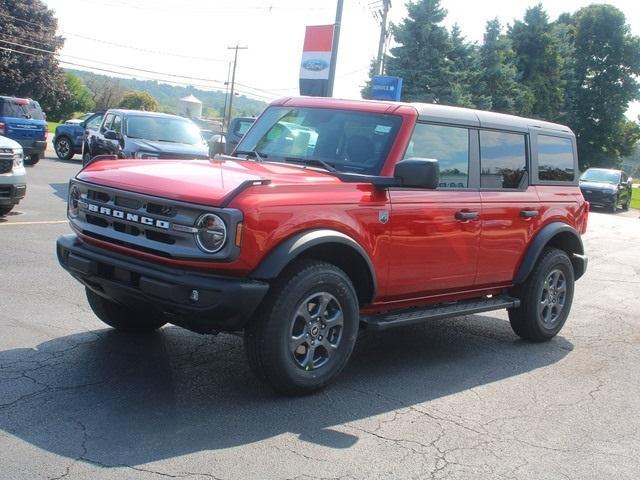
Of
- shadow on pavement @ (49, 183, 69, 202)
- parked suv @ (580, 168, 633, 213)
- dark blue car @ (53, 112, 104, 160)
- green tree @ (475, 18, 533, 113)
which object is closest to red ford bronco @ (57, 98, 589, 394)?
shadow on pavement @ (49, 183, 69, 202)

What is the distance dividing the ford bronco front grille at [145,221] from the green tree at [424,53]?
35789 mm

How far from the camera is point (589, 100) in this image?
60.2 metres

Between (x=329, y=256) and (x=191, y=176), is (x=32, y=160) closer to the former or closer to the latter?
(x=191, y=176)

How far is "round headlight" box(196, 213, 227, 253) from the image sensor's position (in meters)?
4.37

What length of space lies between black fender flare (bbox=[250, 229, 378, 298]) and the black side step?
643 mm

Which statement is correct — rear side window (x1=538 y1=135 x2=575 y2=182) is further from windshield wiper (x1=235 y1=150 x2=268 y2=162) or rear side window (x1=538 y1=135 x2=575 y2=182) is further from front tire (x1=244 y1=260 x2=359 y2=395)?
front tire (x1=244 y1=260 x2=359 y2=395)

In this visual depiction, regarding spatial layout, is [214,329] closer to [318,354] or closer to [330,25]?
[318,354]

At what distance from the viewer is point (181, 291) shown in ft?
14.2

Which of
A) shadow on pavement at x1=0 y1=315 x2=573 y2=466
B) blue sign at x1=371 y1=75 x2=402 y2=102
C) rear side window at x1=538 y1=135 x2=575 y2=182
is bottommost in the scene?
shadow on pavement at x1=0 y1=315 x2=573 y2=466

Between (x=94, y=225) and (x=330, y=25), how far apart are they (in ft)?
61.9

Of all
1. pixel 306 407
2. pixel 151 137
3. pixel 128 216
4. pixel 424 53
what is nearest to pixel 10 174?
pixel 151 137

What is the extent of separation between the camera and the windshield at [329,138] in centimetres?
557

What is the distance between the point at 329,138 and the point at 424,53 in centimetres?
3526

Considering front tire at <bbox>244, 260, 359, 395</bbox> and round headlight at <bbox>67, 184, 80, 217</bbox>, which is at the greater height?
round headlight at <bbox>67, 184, 80, 217</bbox>
